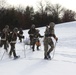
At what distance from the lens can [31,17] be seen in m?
65.8

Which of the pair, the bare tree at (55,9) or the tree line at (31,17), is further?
the bare tree at (55,9)

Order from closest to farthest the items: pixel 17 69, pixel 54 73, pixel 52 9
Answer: pixel 54 73 → pixel 17 69 → pixel 52 9

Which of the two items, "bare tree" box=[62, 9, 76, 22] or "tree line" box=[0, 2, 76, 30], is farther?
"bare tree" box=[62, 9, 76, 22]

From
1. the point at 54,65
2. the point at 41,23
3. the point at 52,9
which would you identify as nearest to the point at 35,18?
the point at 41,23

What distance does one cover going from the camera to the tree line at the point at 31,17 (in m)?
54.5

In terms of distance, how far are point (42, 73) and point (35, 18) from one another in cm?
5393

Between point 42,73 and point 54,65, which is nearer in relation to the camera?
point 42,73

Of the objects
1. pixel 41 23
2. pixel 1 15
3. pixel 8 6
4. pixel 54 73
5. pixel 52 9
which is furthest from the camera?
pixel 52 9

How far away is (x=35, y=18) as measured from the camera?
207 ft

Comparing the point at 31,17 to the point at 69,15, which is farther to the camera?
the point at 69,15

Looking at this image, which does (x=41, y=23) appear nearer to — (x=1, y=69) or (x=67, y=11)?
(x=67, y=11)

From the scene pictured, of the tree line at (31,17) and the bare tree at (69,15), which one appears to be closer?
the tree line at (31,17)

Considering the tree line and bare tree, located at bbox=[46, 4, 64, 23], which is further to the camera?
bare tree, located at bbox=[46, 4, 64, 23]

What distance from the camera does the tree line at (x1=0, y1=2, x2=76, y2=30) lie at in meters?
54.5
